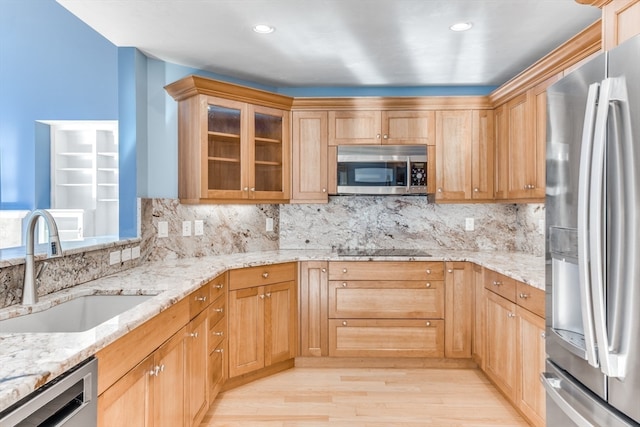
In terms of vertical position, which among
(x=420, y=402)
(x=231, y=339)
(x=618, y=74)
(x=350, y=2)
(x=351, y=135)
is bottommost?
(x=420, y=402)

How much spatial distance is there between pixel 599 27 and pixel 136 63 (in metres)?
2.92

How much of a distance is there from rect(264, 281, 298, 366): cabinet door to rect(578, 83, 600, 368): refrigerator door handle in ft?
7.36

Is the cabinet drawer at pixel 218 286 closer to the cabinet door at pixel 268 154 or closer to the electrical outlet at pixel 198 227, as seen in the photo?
the electrical outlet at pixel 198 227

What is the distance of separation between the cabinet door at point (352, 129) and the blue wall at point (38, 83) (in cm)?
264

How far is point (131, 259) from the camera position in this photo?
109 inches

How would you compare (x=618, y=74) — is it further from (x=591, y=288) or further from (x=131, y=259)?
(x=131, y=259)

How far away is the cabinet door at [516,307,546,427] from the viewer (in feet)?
7.20

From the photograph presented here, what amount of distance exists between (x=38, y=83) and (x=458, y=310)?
532 centimetres

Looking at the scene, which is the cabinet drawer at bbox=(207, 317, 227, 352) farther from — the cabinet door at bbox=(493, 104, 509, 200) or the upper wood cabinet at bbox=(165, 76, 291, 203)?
the cabinet door at bbox=(493, 104, 509, 200)

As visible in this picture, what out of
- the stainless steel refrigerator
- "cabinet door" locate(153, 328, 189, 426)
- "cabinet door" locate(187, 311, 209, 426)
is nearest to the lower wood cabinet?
"cabinet door" locate(187, 311, 209, 426)

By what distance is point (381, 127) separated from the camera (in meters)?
3.62

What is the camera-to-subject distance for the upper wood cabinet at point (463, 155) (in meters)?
3.60

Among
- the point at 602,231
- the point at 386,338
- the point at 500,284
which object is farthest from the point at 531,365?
the point at 602,231

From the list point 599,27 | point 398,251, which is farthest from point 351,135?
point 599,27
